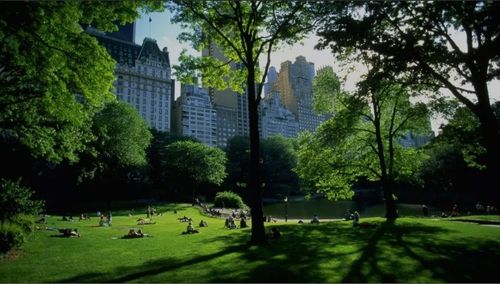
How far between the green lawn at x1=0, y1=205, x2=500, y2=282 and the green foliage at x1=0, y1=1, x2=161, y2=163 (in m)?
6.49

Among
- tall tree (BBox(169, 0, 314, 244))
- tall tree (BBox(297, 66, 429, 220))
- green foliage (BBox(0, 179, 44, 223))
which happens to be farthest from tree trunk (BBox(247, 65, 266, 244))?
tall tree (BBox(297, 66, 429, 220))

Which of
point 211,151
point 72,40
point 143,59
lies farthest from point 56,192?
point 143,59

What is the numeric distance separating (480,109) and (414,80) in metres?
3.26

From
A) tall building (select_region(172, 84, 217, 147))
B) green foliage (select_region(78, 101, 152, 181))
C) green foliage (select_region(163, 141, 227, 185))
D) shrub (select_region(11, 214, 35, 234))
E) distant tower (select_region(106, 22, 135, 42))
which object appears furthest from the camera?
tall building (select_region(172, 84, 217, 147))

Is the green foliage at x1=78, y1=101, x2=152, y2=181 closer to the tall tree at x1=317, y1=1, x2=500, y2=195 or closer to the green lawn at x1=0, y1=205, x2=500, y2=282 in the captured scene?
the green lawn at x1=0, y1=205, x2=500, y2=282

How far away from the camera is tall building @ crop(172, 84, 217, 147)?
590 ft

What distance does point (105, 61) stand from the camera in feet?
52.2

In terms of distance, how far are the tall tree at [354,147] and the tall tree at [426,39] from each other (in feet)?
48.1

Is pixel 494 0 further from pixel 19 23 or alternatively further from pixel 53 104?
pixel 53 104

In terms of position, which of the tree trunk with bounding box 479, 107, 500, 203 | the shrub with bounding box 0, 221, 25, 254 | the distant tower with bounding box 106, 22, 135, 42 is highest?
the distant tower with bounding box 106, 22, 135, 42

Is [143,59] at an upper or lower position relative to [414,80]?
upper

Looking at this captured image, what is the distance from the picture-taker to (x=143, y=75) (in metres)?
150

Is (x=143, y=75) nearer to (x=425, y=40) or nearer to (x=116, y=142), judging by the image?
(x=116, y=142)

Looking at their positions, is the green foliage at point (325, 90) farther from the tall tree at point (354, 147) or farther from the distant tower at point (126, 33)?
the distant tower at point (126, 33)
